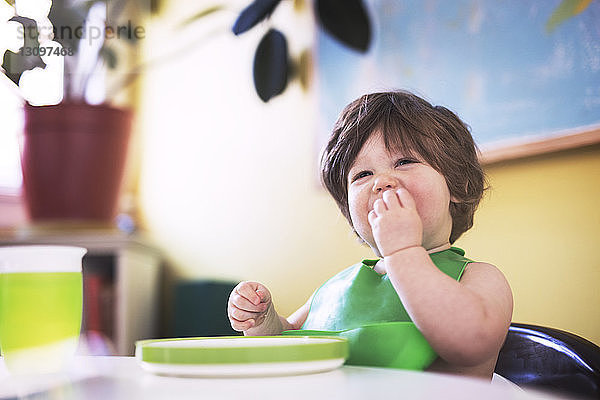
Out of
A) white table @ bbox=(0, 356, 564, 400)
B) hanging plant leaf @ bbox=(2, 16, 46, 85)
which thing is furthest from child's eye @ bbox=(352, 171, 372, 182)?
hanging plant leaf @ bbox=(2, 16, 46, 85)

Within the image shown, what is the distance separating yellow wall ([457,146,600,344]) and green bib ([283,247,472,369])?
339 mm

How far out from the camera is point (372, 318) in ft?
2.39

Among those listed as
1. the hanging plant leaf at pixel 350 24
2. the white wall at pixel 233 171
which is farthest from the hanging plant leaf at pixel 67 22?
the hanging plant leaf at pixel 350 24

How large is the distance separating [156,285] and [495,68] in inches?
58.8

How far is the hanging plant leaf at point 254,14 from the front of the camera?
1538mm

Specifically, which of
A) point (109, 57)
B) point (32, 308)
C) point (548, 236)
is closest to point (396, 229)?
point (32, 308)

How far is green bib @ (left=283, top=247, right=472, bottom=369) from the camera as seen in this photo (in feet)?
1.96

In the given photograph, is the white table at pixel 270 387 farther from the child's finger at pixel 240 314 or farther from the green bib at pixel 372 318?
the child's finger at pixel 240 314

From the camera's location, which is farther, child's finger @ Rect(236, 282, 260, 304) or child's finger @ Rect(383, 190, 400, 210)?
child's finger @ Rect(236, 282, 260, 304)

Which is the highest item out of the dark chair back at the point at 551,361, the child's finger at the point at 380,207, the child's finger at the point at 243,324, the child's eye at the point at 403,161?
the child's eye at the point at 403,161

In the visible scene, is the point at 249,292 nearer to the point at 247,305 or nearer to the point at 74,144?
the point at 247,305

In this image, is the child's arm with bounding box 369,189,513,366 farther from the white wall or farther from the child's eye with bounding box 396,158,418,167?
the white wall

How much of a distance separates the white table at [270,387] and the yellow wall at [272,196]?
686mm

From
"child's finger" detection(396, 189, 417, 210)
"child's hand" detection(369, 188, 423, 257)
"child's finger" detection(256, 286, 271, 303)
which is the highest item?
"child's finger" detection(396, 189, 417, 210)
